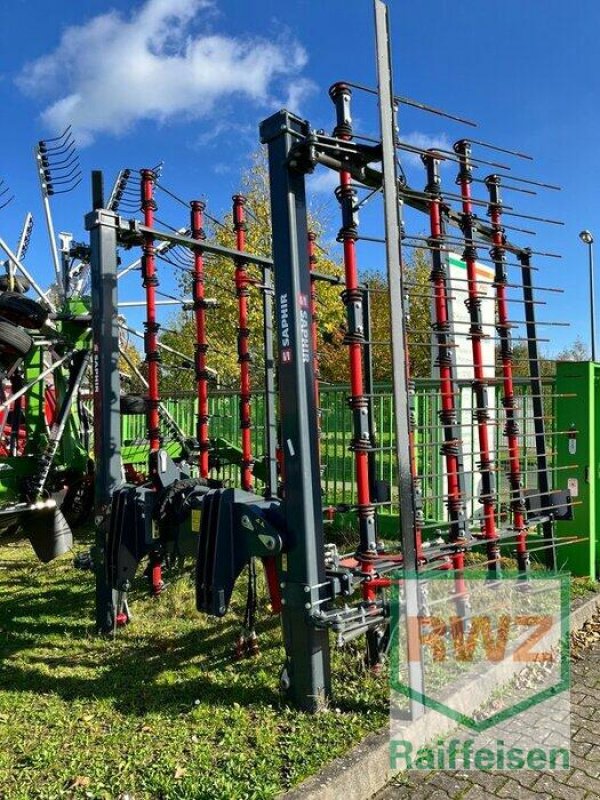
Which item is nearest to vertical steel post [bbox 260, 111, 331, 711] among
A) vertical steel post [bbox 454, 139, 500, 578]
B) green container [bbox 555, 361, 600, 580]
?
vertical steel post [bbox 454, 139, 500, 578]

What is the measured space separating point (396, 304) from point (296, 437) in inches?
34.3

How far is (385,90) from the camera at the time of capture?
10.8 ft

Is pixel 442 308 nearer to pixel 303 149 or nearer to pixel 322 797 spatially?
pixel 303 149

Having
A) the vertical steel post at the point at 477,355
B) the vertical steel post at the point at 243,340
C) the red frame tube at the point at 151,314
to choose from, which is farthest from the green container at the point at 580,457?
the red frame tube at the point at 151,314

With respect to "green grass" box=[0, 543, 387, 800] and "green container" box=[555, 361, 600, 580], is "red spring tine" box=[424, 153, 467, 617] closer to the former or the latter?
"green grass" box=[0, 543, 387, 800]

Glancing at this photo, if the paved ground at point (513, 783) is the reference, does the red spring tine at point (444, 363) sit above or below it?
above

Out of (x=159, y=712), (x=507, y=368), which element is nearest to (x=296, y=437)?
(x=159, y=712)

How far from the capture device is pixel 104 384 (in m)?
4.93

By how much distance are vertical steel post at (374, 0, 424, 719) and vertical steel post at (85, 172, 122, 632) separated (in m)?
2.44

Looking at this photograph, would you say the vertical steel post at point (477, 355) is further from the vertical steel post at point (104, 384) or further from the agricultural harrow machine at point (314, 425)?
the vertical steel post at point (104, 384)

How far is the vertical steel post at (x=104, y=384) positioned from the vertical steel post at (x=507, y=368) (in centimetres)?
282

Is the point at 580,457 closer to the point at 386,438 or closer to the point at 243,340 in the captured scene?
the point at 386,438

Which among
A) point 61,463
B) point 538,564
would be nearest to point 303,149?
point 538,564

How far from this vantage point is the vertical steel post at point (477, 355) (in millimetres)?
4503
